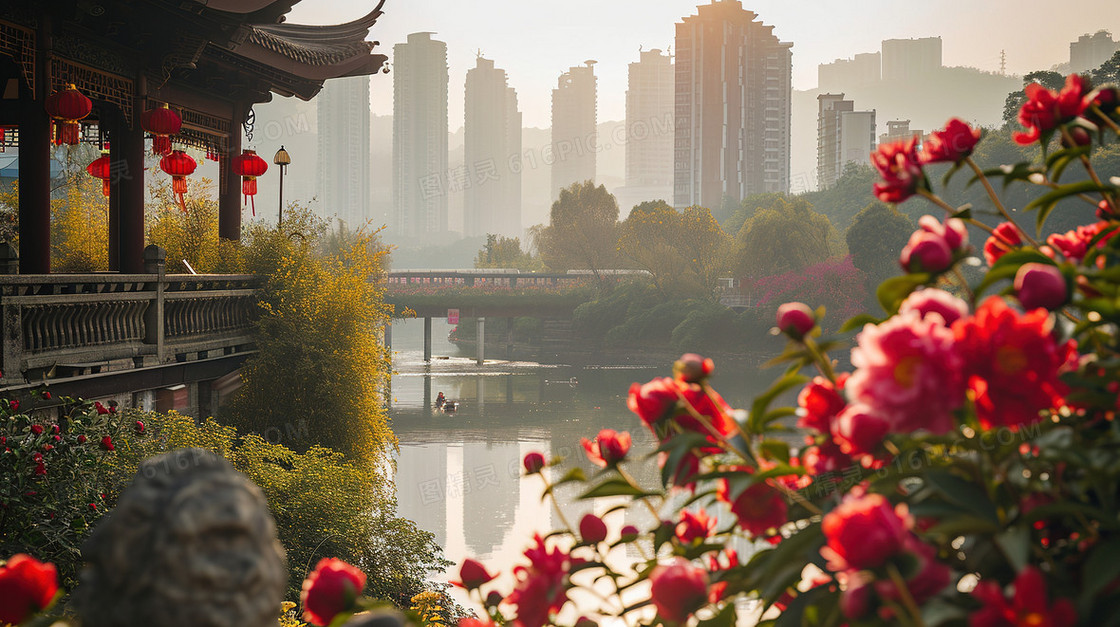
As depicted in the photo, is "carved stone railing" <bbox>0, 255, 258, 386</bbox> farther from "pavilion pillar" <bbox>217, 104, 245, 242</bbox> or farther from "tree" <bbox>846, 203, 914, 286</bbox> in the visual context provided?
"tree" <bbox>846, 203, 914, 286</bbox>

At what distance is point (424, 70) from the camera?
2731 inches

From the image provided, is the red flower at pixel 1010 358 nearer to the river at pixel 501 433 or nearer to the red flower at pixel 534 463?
the red flower at pixel 534 463

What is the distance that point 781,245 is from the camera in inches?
876

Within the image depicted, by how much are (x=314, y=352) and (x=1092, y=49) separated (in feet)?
175

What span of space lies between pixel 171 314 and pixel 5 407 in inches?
84.2

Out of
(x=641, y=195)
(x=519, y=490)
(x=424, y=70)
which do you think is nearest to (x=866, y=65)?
(x=641, y=195)

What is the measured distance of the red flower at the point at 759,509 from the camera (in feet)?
2.93

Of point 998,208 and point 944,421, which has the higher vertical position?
point 998,208

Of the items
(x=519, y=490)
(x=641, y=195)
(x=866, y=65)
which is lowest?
(x=519, y=490)

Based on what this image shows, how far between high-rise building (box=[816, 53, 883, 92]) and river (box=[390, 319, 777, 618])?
146913 mm

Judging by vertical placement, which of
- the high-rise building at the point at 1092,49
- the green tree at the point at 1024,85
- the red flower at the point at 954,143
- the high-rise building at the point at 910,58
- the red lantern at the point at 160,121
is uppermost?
the high-rise building at the point at 910,58

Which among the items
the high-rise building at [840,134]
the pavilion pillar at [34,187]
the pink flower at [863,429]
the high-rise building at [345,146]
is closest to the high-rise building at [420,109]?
the high-rise building at [345,146]

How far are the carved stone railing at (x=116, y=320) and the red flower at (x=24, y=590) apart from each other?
3.48m

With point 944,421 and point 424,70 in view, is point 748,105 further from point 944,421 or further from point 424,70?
point 944,421
